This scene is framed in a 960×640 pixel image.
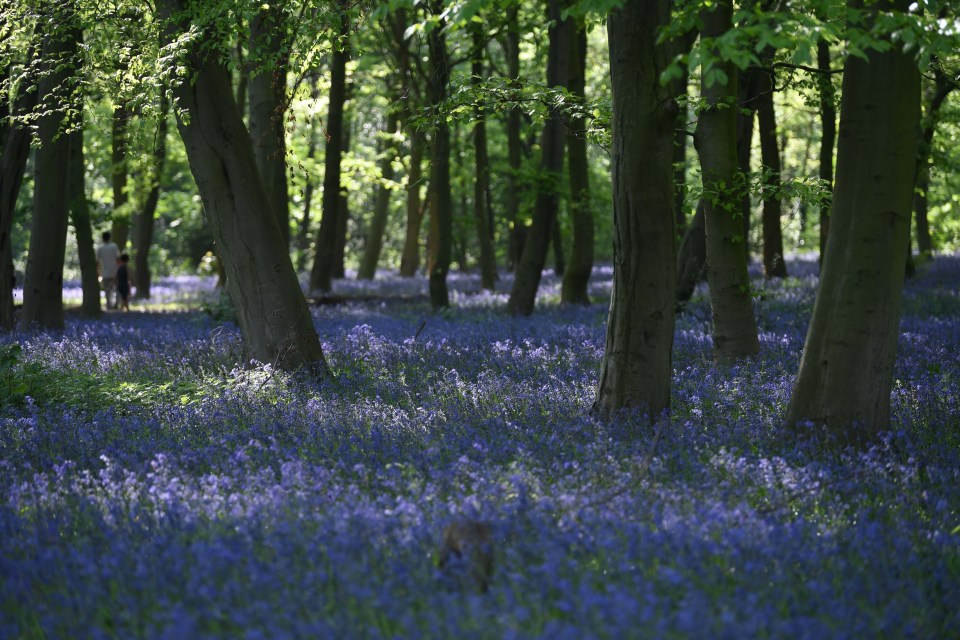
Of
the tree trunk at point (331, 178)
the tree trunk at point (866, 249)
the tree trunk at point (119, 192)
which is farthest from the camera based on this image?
the tree trunk at point (119, 192)

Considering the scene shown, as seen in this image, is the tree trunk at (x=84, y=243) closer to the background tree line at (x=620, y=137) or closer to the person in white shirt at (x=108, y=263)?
the background tree line at (x=620, y=137)

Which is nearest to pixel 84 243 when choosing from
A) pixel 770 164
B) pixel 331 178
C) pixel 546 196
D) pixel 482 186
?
pixel 331 178

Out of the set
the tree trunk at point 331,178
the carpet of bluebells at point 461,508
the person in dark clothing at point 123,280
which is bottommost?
the carpet of bluebells at point 461,508

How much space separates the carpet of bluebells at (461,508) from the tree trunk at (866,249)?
322mm

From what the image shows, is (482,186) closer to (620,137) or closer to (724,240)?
(724,240)

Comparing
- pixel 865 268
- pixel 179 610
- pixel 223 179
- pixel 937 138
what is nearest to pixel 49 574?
pixel 179 610

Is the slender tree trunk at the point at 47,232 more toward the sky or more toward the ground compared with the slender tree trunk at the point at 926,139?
more toward the ground

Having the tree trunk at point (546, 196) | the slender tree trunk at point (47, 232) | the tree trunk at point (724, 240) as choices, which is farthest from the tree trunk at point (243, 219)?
→ the tree trunk at point (546, 196)

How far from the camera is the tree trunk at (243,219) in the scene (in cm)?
978

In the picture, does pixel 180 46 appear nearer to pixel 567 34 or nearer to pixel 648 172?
pixel 648 172

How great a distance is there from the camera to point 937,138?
22375 millimetres

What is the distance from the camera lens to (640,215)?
712 cm

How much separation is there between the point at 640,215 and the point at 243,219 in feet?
14.9

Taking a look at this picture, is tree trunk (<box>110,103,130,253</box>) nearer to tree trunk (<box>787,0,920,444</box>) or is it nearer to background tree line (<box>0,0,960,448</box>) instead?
background tree line (<box>0,0,960,448</box>)
